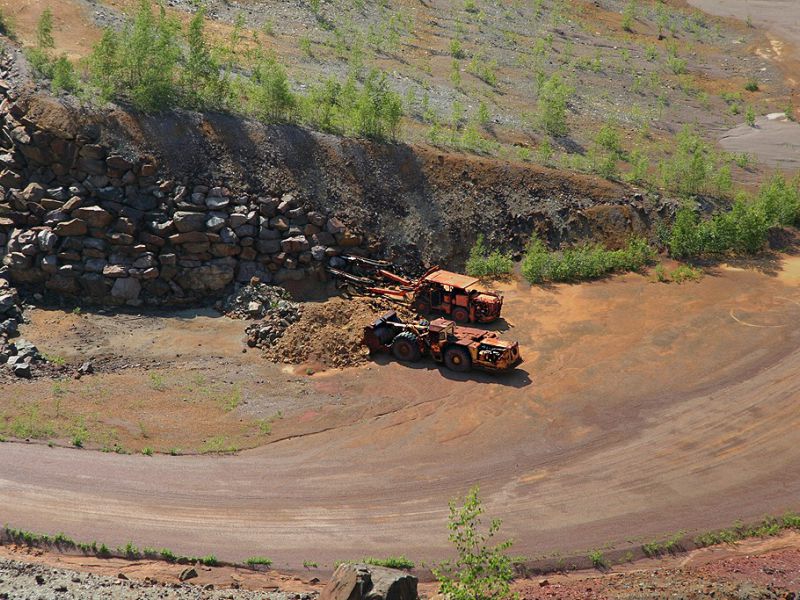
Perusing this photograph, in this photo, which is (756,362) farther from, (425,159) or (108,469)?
(108,469)

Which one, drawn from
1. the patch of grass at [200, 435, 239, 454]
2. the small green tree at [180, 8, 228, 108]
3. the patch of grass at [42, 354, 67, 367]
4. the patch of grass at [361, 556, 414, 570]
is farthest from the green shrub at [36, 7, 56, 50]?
the patch of grass at [361, 556, 414, 570]

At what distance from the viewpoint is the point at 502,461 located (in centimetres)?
2308

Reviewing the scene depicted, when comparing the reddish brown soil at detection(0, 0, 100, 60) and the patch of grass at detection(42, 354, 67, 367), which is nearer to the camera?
the patch of grass at detection(42, 354, 67, 367)

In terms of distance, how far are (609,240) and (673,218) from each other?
2887mm

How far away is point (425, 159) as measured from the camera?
35.2 metres

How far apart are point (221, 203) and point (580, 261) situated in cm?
1252

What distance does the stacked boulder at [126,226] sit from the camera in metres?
30.1

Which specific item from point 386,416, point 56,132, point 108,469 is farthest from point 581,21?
point 108,469

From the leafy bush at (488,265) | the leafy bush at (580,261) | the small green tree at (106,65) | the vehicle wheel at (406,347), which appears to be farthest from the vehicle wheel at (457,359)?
the small green tree at (106,65)

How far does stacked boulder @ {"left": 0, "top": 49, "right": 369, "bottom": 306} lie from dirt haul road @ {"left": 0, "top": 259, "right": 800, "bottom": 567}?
373cm

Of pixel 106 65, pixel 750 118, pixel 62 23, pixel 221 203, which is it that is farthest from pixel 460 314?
pixel 750 118

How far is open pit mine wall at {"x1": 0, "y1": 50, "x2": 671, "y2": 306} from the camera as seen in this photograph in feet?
99.6

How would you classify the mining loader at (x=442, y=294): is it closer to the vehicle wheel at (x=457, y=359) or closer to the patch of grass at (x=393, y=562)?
the vehicle wheel at (x=457, y=359)

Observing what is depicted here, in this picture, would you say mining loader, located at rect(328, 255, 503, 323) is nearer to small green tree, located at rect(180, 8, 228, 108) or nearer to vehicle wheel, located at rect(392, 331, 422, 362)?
vehicle wheel, located at rect(392, 331, 422, 362)
